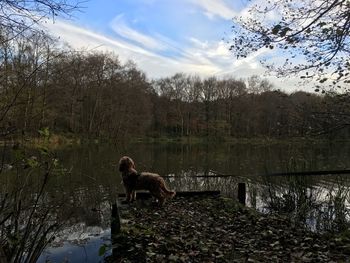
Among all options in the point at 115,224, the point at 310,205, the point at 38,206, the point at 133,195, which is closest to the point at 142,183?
the point at 133,195

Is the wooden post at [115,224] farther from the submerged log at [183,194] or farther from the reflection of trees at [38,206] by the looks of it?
the reflection of trees at [38,206]

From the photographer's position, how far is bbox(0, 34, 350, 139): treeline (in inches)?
164

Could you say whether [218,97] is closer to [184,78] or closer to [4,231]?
[184,78]

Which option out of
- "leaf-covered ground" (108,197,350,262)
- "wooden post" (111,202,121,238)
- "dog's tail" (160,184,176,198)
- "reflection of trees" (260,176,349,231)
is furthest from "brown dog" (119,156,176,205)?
"reflection of trees" (260,176,349,231)

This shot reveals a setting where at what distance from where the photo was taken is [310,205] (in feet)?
34.3

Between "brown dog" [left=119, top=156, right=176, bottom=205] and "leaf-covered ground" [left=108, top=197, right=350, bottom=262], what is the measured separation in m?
0.36

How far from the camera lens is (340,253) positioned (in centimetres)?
561

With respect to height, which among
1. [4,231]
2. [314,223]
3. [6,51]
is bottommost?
[314,223]

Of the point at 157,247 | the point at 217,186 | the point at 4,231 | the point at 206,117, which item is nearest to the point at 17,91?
the point at 4,231

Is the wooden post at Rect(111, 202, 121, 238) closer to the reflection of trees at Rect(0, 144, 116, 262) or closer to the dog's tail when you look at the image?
the reflection of trees at Rect(0, 144, 116, 262)

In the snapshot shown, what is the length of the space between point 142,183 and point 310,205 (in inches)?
182

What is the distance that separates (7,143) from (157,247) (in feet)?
9.09

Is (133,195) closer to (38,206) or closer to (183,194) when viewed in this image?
(183,194)

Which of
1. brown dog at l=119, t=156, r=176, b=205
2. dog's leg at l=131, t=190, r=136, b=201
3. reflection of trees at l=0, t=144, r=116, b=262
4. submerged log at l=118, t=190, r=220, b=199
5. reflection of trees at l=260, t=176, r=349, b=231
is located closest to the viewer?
reflection of trees at l=0, t=144, r=116, b=262
